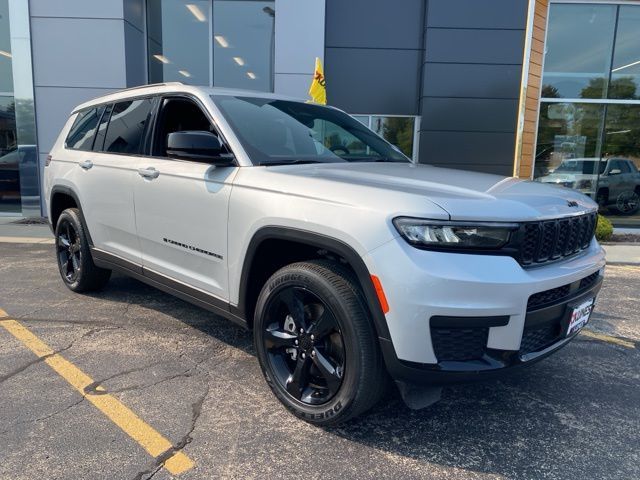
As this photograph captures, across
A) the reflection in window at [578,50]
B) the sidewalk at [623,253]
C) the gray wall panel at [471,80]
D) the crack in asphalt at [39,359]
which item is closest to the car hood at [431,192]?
the crack in asphalt at [39,359]

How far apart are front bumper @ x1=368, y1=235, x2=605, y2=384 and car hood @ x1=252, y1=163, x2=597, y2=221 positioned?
0.21m

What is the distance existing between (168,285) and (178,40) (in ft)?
31.7

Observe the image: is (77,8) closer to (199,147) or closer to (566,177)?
(199,147)

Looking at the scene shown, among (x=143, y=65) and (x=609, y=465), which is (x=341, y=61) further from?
(x=609, y=465)

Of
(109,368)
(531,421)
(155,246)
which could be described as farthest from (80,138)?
(531,421)

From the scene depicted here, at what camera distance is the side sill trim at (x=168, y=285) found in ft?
10.7

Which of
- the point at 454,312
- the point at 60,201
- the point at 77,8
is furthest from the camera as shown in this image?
the point at 77,8

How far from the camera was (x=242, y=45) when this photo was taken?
37.9 feet

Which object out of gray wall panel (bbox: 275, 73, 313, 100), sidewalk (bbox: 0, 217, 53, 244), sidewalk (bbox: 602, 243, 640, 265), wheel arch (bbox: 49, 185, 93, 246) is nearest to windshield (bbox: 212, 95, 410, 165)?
wheel arch (bbox: 49, 185, 93, 246)

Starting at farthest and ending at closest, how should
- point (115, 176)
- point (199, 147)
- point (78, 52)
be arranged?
point (78, 52) < point (115, 176) < point (199, 147)

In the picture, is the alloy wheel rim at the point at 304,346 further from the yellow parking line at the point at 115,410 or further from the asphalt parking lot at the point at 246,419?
the yellow parking line at the point at 115,410

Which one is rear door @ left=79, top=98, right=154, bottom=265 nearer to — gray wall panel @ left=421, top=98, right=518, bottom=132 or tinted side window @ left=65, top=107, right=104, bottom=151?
tinted side window @ left=65, top=107, right=104, bottom=151

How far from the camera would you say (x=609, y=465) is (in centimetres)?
253

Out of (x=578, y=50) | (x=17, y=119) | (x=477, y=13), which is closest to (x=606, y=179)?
(x=578, y=50)
